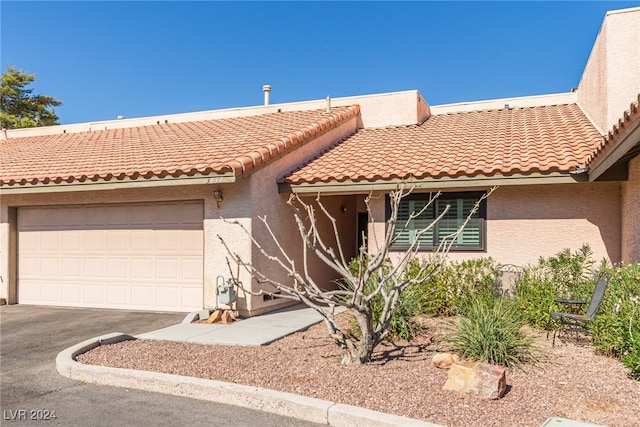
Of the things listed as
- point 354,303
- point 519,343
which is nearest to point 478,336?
point 519,343

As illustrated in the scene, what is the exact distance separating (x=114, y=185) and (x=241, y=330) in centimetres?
427

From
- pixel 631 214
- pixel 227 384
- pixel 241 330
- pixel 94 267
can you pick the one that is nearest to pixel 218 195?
pixel 241 330

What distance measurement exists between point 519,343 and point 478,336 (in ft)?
1.66

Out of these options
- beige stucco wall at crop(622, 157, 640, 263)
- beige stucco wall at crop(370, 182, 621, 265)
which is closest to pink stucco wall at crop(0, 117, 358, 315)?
beige stucco wall at crop(370, 182, 621, 265)

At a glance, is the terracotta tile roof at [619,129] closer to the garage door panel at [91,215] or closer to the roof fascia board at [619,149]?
the roof fascia board at [619,149]

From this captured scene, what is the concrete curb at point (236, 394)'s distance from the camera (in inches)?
178

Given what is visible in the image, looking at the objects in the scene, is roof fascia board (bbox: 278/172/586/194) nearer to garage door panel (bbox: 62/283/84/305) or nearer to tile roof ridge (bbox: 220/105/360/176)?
tile roof ridge (bbox: 220/105/360/176)

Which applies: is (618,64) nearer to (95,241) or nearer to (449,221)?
(449,221)

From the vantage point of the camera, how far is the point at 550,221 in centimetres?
995

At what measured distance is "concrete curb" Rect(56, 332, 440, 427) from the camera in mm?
4531

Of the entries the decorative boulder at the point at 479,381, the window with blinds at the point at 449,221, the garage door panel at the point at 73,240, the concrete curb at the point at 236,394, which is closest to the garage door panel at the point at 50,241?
the garage door panel at the point at 73,240

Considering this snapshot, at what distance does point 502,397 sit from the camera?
502 centimetres

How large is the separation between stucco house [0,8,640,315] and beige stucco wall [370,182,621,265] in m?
0.02

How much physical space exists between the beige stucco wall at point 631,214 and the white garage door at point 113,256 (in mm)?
7980
